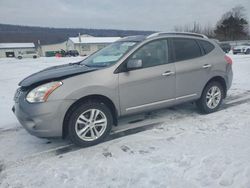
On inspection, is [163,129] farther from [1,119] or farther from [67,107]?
[1,119]

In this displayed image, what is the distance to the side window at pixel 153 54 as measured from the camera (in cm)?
397

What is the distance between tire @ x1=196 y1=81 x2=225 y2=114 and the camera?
15.7 feet

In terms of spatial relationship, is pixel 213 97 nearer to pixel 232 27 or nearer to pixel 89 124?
pixel 89 124

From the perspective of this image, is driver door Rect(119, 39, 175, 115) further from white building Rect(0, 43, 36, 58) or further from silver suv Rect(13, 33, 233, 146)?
white building Rect(0, 43, 36, 58)

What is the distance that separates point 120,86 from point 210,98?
2.29 m

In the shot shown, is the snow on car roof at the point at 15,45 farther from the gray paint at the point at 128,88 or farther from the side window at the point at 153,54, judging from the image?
the side window at the point at 153,54

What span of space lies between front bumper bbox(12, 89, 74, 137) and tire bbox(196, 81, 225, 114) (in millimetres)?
2832

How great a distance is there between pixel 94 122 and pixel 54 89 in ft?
2.71

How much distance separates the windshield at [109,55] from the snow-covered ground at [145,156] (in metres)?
1.30

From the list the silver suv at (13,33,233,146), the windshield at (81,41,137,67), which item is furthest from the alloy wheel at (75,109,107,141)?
the windshield at (81,41,137,67)

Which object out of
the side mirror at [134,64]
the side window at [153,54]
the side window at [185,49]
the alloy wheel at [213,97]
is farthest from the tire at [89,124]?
the alloy wheel at [213,97]

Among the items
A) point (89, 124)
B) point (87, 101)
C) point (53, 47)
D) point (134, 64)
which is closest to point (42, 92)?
point (87, 101)

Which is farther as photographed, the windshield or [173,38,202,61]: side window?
[173,38,202,61]: side window

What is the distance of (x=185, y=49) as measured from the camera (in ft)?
14.7
